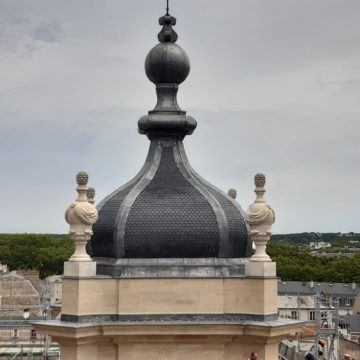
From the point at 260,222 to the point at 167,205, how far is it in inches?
67.3

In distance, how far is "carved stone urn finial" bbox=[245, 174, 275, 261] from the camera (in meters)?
14.5

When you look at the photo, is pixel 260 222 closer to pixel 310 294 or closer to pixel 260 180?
pixel 260 180

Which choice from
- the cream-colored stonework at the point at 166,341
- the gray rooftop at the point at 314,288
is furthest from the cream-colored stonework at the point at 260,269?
the gray rooftop at the point at 314,288

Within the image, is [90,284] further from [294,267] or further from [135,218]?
[294,267]

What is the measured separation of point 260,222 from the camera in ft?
47.8

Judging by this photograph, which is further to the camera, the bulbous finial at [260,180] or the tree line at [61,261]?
the tree line at [61,261]

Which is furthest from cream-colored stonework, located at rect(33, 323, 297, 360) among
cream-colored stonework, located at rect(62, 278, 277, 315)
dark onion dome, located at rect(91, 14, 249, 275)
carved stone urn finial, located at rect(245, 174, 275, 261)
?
carved stone urn finial, located at rect(245, 174, 275, 261)

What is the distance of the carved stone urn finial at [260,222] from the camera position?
1453cm

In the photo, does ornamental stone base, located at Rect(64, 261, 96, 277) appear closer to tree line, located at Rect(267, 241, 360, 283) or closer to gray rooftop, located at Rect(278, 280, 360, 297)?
gray rooftop, located at Rect(278, 280, 360, 297)

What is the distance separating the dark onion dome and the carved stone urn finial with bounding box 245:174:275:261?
0.59 meters

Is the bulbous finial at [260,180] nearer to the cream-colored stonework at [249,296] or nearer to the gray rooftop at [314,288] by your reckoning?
the cream-colored stonework at [249,296]

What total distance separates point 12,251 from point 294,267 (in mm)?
59203

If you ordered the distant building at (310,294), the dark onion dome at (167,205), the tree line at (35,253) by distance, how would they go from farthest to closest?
the tree line at (35,253) < the distant building at (310,294) < the dark onion dome at (167,205)

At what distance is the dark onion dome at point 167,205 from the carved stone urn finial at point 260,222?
59cm
